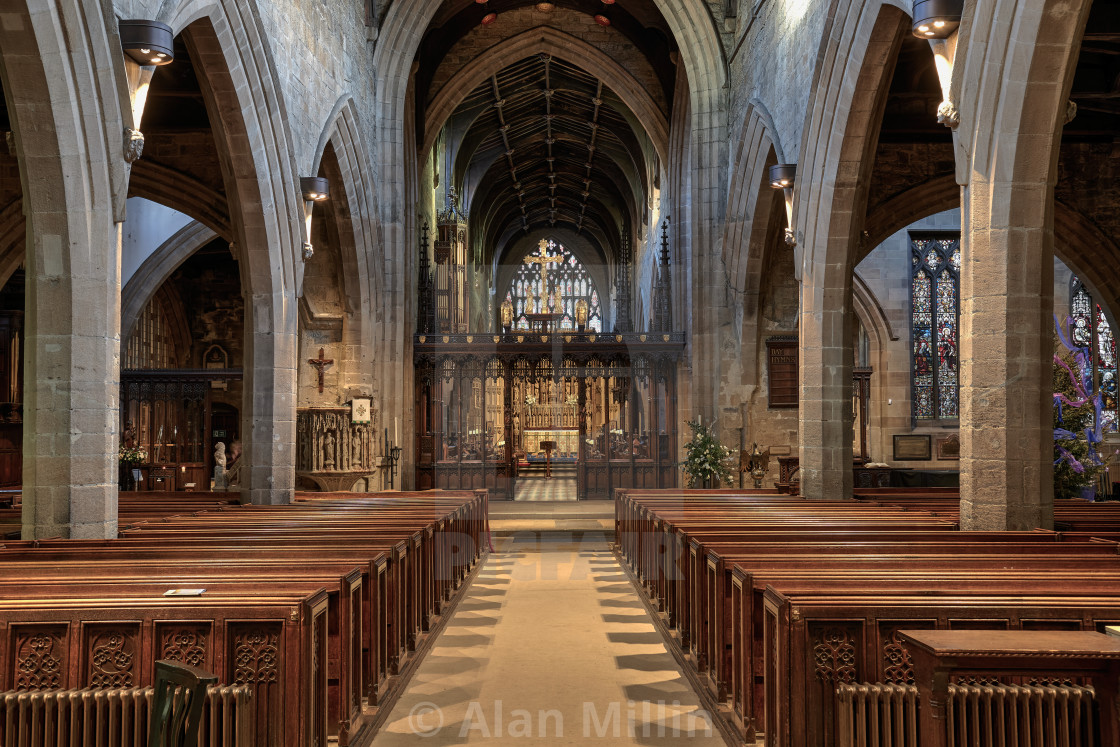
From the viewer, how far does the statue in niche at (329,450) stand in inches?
465

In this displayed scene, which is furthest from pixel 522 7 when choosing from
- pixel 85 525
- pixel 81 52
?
pixel 85 525

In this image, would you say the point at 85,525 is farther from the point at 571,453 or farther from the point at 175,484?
the point at 571,453

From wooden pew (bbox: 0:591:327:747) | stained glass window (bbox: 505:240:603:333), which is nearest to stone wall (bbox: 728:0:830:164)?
wooden pew (bbox: 0:591:327:747)

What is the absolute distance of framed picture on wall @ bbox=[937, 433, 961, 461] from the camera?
1414cm

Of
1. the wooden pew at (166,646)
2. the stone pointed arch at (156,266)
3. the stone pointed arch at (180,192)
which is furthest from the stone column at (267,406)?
the stone pointed arch at (156,266)

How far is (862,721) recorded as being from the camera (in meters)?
3.05

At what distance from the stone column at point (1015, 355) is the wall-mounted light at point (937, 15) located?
3.01 ft

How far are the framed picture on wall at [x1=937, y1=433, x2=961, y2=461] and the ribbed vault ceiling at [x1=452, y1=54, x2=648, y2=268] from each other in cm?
884

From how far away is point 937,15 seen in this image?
550 cm

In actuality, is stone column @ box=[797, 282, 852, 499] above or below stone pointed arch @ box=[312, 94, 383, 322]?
below

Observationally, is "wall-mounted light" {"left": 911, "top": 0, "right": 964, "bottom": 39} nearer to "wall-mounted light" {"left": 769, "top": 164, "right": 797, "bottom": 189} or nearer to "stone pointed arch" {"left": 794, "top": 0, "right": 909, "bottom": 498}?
"stone pointed arch" {"left": 794, "top": 0, "right": 909, "bottom": 498}

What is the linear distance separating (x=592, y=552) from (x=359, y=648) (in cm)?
584

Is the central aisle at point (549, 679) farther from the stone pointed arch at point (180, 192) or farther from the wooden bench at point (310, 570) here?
the stone pointed arch at point (180, 192)

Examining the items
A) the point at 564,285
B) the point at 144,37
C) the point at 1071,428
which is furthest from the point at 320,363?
the point at 564,285
